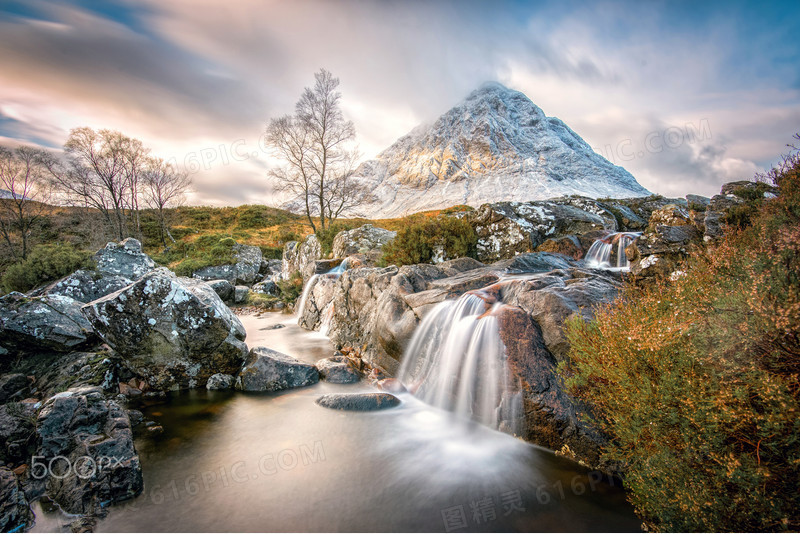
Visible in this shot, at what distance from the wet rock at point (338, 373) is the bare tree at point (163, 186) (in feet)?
125

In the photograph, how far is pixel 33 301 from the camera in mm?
7316

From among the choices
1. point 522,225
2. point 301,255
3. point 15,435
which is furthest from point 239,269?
point 522,225

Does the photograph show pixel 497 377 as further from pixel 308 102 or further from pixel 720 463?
pixel 308 102

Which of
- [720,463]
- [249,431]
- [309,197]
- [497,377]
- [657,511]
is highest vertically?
[309,197]

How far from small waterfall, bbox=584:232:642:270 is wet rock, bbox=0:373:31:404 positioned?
51.9 ft

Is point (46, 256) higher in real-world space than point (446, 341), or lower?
higher

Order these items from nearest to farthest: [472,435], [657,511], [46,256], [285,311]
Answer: [657,511] < [472,435] < [46,256] < [285,311]

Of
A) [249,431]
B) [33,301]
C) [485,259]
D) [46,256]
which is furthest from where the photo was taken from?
[485,259]

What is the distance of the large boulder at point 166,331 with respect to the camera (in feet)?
24.3

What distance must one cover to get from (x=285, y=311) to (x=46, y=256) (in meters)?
10.2

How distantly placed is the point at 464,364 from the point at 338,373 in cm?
402

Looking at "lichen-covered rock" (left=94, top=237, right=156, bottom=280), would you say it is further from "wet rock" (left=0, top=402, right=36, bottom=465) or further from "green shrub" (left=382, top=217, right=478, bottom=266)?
"green shrub" (left=382, top=217, right=478, bottom=266)

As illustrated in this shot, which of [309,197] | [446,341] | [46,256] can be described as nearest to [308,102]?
[309,197]

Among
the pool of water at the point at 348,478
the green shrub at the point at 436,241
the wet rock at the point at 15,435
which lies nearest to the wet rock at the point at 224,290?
the green shrub at the point at 436,241
